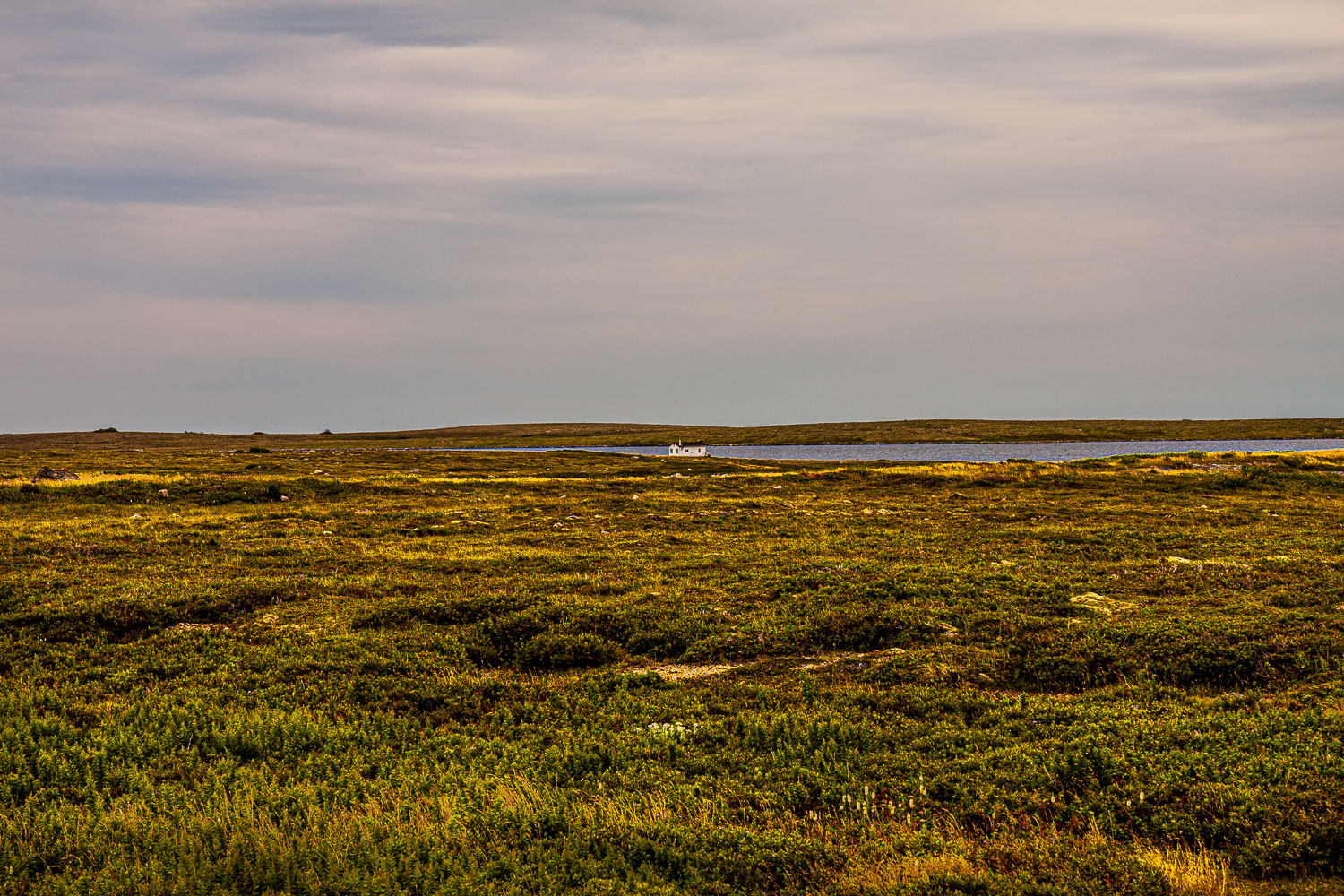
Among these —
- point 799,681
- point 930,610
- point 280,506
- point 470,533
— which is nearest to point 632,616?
point 799,681

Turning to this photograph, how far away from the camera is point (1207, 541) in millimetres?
26156

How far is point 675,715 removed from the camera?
40.0 ft

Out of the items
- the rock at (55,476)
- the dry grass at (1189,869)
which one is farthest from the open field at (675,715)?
the rock at (55,476)

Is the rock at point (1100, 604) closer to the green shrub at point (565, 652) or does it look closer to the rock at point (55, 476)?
the green shrub at point (565, 652)

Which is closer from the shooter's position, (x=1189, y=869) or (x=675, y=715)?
(x=1189, y=869)

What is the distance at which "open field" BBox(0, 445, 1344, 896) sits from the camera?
7785 mm

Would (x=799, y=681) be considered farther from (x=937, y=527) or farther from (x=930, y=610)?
(x=937, y=527)

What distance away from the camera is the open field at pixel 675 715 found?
7785mm

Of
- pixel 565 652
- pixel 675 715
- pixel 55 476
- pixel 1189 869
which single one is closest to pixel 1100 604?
pixel 675 715

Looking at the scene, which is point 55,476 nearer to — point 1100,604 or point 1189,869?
point 1100,604

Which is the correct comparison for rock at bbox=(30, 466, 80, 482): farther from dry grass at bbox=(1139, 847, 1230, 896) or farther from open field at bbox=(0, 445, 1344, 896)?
dry grass at bbox=(1139, 847, 1230, 896)

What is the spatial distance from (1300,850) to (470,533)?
27626mm

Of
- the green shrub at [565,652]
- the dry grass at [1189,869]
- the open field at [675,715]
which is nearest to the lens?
the dry grass at [1189,869]

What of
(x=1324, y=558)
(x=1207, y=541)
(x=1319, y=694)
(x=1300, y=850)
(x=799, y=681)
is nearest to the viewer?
(x=1300, y=850)
